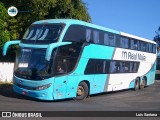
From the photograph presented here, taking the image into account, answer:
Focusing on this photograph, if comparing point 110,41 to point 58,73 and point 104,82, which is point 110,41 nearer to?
point 104,82

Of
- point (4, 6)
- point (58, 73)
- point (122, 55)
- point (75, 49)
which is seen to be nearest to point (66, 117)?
point (58, 73)

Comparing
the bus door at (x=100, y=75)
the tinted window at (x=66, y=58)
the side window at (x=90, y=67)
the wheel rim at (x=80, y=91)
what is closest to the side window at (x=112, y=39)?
the bus door at (x=100, y=75)

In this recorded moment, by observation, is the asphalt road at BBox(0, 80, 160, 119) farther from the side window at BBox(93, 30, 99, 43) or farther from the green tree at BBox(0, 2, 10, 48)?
the green tree at BBox(0, 2, 10, 48)

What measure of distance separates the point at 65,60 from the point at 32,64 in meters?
1.58

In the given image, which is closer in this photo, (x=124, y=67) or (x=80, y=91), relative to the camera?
(x=80, y=91)

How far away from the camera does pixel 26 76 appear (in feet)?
57.9

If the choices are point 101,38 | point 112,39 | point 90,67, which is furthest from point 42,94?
point 112,39

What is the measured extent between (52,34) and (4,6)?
41.7 ft

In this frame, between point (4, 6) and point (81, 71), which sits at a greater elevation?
point (4, 6)

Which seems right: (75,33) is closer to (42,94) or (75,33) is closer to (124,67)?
(42,94)

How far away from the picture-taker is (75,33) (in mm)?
18562

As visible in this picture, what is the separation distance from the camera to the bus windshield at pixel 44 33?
17.5 meters

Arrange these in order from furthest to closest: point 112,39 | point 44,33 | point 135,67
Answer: point 135,67 < point 112,39 < point 44,33

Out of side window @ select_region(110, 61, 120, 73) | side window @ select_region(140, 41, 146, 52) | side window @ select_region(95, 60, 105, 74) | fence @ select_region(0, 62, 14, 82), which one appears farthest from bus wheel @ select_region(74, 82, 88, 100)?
fence @ select_region(0, 62, 14, 82)
